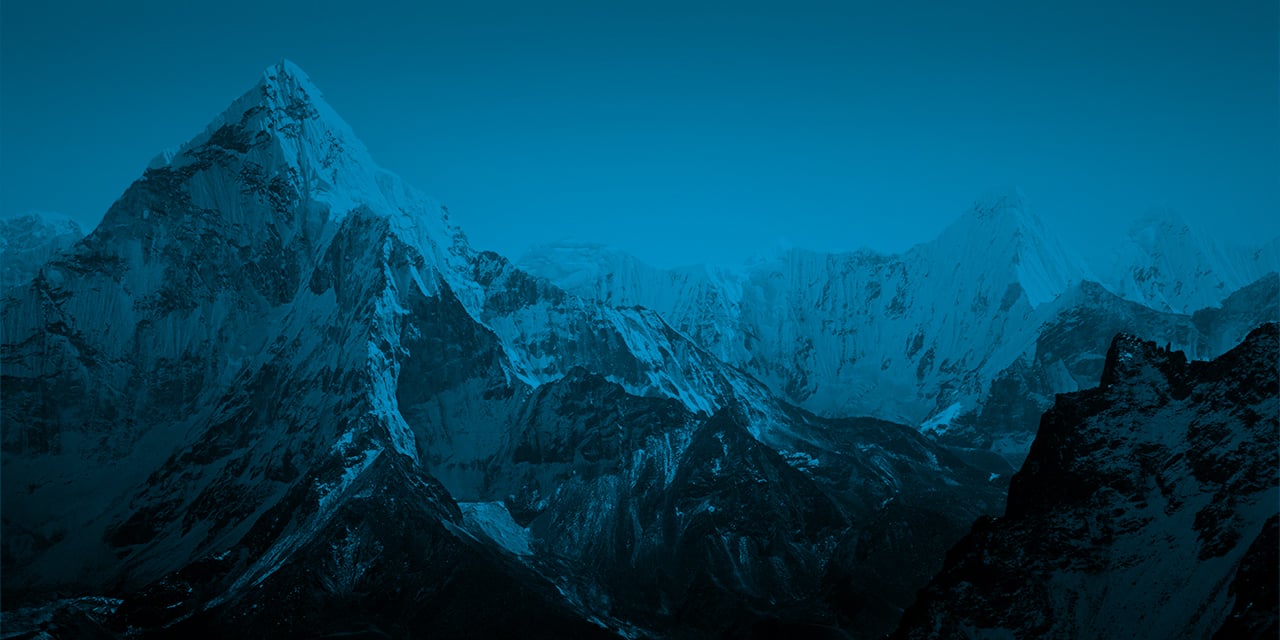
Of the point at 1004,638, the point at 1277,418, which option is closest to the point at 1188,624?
the point at 1004,638

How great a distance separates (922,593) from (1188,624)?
1305 inches

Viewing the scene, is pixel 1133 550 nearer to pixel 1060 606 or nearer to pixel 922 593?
pixel 1060 606

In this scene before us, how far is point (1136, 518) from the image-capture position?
145 meters

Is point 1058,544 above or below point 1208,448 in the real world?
below

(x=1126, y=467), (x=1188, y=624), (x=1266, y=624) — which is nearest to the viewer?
(x=1266, y=624)

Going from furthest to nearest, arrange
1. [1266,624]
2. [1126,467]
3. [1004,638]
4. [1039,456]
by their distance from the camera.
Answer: [1039,456] < [1126,467] < [1004,638] < [1266,624]

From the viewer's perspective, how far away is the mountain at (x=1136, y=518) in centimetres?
13325

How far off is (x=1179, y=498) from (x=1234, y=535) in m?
11.0

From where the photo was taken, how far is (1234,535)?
132375 millimetres

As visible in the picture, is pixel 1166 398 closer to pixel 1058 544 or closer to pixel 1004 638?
pixel 1058 544

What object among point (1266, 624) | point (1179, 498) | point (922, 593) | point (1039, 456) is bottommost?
point (1266, 624)

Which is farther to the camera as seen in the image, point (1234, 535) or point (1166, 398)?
point (1166, 398)

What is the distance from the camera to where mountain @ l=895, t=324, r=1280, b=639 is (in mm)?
133250

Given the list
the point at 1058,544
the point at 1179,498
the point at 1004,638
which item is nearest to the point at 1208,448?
the point at 1179,498
